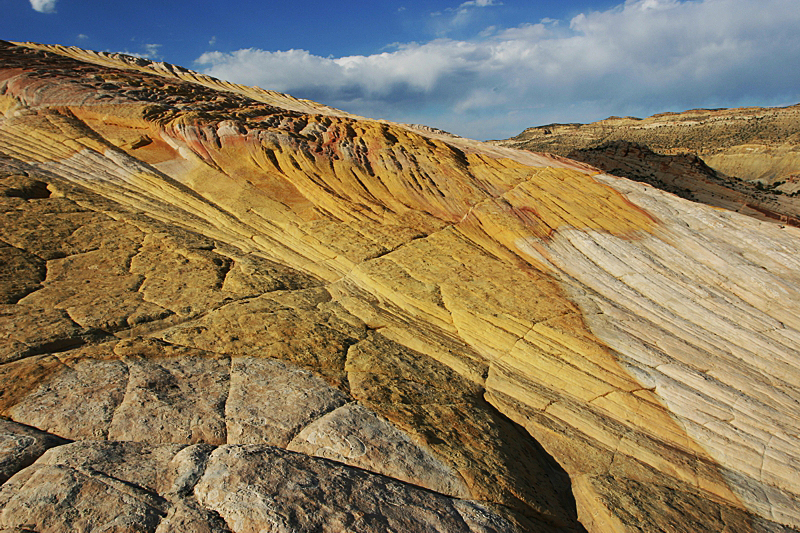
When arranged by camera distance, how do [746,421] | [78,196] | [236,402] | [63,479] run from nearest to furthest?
[63,479]
[236,402]
[746,421]
[78,196]

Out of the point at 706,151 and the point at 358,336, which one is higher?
the point at 706,151

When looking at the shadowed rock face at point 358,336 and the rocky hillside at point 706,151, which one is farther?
the rocky hillside at point 706,151

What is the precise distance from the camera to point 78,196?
55.1ft

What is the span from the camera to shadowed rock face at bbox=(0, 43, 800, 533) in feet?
23.6

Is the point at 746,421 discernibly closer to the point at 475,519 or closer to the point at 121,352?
the point at 475,519

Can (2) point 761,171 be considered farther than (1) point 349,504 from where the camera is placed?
Yes

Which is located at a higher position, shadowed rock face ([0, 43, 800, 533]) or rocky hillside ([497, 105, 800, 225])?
rocky hillside ([497, 105, 800, 225])

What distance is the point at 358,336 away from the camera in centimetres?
1259

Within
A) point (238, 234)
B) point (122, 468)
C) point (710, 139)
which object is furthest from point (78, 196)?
point (710, 139)

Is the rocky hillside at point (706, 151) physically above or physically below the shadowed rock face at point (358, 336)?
above

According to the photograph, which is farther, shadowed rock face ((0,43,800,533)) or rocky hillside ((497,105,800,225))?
rocky hillside ((497,105,800,225))

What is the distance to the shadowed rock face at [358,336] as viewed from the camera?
23.6ft

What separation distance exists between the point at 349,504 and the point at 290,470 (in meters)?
1.06

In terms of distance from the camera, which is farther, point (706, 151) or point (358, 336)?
point (706, 151)
